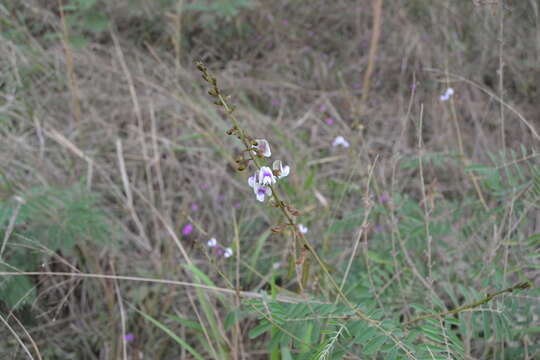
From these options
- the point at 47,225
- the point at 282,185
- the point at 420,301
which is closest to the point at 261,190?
the point at 420,301

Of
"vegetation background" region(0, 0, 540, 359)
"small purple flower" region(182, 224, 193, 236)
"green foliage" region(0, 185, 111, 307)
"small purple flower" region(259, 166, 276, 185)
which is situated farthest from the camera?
"small purple flower" region(182, 224, 193, 236)

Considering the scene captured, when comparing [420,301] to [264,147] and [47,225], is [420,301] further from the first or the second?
[47,225]

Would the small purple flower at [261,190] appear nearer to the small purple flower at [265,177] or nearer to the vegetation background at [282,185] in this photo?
the small purple flower at [265,177]

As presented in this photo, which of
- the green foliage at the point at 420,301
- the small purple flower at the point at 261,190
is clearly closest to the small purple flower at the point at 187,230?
the green foliage at the point at 420,301

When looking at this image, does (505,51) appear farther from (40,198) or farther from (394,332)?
(40,198)

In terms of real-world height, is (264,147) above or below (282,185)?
above

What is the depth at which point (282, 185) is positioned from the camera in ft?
7.04

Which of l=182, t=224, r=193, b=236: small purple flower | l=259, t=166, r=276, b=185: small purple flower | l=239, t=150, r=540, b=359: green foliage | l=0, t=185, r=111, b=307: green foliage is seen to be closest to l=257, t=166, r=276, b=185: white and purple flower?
l=259, t=166, r=276, b=185: small purple flower

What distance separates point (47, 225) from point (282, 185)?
1000 mm

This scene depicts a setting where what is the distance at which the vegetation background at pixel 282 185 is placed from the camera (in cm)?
149

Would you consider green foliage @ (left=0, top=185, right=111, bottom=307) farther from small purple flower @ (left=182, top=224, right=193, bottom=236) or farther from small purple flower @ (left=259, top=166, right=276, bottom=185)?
small purple flower @ (left=259, top=166, right=276, bottom=185)

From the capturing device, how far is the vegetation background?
1.49m

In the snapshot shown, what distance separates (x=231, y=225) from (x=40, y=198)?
90cm

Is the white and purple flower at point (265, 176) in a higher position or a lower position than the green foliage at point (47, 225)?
higher
